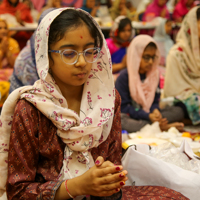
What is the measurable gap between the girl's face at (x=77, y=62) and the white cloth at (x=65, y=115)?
0.15ft

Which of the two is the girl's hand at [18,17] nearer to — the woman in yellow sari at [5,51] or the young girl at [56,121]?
the woman in yellow sari at [5,51]

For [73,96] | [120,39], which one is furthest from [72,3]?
[73,96]

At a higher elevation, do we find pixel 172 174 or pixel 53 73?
pixel 53 73

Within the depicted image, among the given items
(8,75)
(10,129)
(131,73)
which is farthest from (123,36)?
(10,129)

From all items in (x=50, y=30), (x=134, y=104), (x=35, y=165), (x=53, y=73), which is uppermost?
(x=50, y=30)

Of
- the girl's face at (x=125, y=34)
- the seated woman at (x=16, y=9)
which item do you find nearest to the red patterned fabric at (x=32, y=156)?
the girl's face at (x=125, y=34)

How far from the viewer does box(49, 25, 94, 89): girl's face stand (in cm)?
112

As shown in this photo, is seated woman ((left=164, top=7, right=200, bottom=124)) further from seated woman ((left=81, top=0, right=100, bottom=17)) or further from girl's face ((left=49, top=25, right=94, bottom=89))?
seated woman ((left=81, top=0, right=100, bottom=17))

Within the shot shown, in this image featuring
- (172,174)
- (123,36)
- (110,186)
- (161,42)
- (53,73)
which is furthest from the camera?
(161,42)

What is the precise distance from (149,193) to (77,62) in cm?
64

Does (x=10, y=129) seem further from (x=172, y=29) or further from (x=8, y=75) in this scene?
(x=172, y=29)

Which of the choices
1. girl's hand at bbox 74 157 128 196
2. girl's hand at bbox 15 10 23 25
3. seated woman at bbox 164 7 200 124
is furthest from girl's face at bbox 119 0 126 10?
girl's hand at bbox 74 157 128 196

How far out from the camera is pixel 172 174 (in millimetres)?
1335

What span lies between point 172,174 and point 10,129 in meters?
0.77
